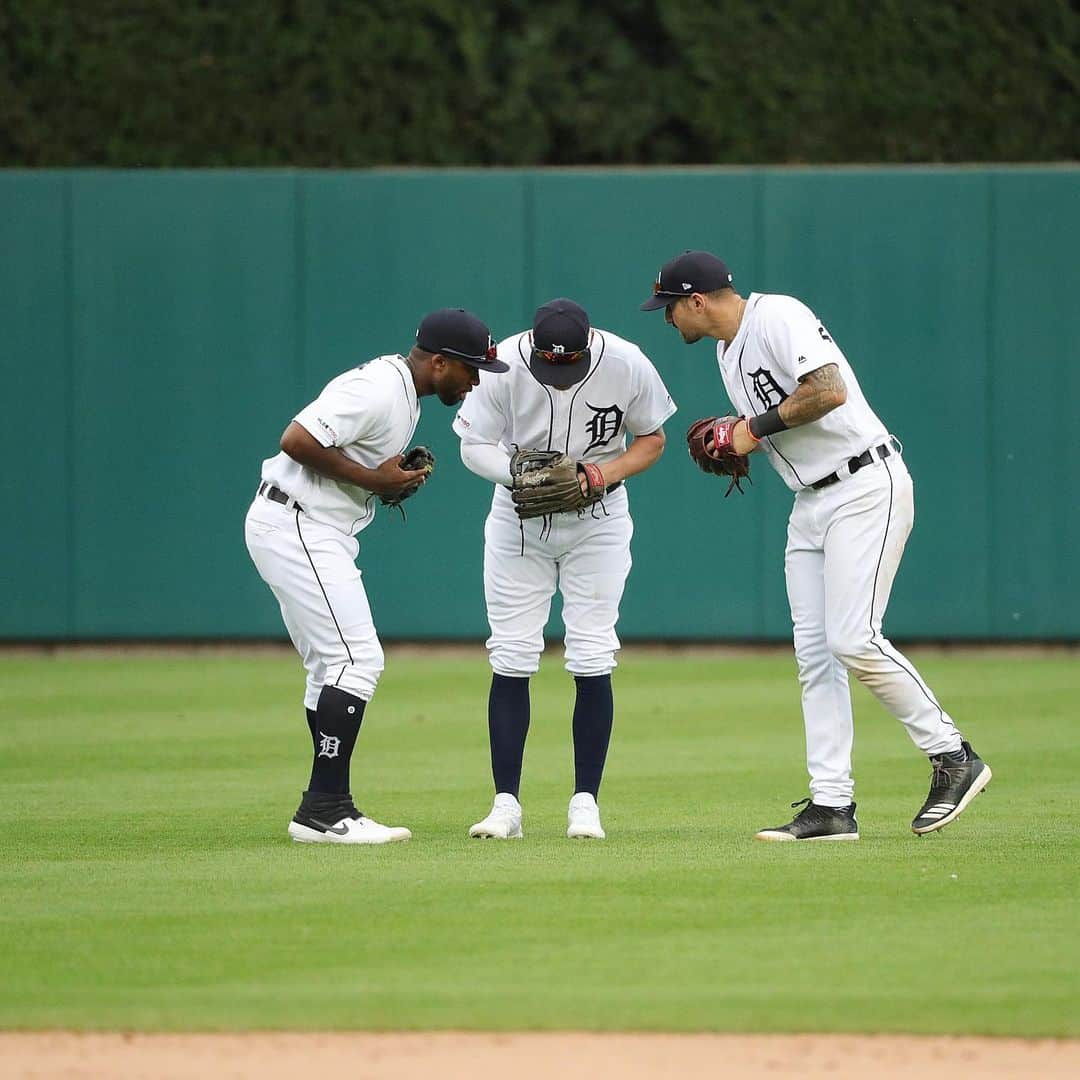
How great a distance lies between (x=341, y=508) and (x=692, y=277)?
1437mm

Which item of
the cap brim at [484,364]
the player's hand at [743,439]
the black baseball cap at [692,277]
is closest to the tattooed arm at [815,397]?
the player's hand at [743,439]

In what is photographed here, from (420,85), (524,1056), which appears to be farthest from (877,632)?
(420,85)

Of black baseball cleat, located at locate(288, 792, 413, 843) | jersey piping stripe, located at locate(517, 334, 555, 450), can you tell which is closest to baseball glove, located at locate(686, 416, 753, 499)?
jersey piping stripe, located at locate(517, 334, 555, 450)

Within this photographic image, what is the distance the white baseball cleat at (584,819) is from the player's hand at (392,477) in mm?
1227

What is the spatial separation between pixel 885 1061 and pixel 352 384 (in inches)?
130

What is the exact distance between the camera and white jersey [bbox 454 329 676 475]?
6.68 meters

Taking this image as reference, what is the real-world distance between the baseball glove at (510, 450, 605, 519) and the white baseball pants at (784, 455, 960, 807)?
28.0 inches

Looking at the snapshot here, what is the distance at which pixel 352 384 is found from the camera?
6.61 m

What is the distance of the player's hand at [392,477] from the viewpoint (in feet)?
21.6

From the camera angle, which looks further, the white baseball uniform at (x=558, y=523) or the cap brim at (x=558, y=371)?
Result: the white baseball uniform at (x=558, y=523)

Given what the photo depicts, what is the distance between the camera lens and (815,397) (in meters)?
6.30

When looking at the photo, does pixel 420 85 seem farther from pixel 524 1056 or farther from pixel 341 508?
pixel 524 1056

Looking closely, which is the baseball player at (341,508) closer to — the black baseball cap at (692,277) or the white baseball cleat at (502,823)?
the white baseball cleat at (502,823)

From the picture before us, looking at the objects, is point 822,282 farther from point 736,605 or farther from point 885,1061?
point 885,1061
